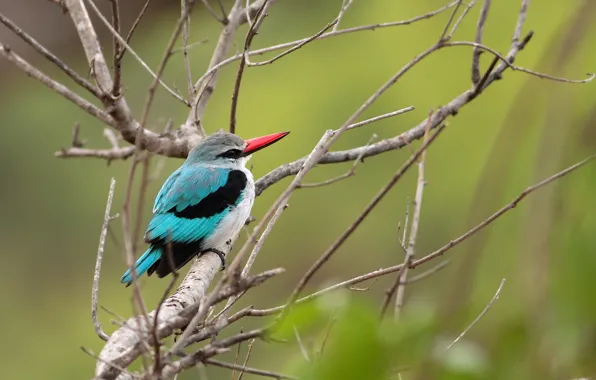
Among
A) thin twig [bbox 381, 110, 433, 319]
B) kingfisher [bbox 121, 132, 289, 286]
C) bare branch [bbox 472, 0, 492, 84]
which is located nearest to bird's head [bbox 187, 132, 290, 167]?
kingfisher [bbox 121, 132, 289, 286]

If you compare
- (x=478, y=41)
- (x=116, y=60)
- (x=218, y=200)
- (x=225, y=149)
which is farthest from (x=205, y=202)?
(x=478, y=41)

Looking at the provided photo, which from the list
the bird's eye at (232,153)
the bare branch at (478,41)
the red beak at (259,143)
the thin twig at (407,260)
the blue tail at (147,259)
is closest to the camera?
the thin twig at (407,260)

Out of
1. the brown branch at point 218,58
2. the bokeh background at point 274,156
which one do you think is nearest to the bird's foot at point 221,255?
the brown branch at point 218,58

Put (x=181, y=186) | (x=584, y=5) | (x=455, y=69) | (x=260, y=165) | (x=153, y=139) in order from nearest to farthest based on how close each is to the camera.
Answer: (x=584, y=5)
(x=153, y=139)
(x=181, y=186)
(x=260, y=165)
(x=455, y=69)

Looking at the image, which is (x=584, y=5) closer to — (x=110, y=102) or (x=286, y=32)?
(x=110, y=102)

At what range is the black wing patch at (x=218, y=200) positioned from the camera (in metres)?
3.79

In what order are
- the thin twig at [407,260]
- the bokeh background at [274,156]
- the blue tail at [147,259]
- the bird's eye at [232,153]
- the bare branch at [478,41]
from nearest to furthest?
the thin twig at [407,260] < the bare branch at [478,41] < the blue tail at [147,259] < the bird's eye at [232,153] < the bokeh background at [274,156]

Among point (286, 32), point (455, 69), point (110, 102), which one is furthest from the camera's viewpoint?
point (286, 32)

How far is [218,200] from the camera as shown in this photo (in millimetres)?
3838

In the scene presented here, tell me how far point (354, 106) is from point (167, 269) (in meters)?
4.91

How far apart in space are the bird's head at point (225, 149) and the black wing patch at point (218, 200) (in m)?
0.15

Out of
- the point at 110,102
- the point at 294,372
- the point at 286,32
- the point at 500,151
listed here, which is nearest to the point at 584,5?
the point at 500,151

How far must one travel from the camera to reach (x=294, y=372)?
71 centimetres

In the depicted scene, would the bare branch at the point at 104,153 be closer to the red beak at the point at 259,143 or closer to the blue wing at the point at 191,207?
A: the blue wing at the point at 191,207
